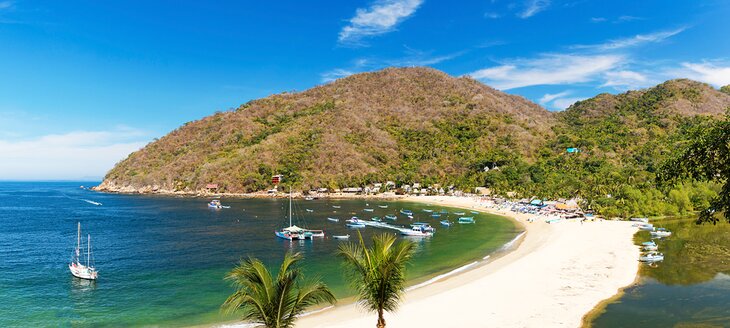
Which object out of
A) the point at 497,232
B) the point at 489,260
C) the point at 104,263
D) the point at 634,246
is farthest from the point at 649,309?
the point at 104,263

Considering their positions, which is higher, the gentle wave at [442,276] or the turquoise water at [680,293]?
the turquoise water at [680,293]

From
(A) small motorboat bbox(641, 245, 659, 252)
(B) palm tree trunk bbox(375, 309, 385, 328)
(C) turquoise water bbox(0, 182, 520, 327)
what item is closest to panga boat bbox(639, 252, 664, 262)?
(A) small motorboat bbox(641, 245, 659, 252)

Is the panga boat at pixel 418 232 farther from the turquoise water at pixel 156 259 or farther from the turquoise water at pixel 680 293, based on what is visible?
the turquoise water at pixel 680 293

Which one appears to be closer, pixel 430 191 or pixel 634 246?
pixel 634 246

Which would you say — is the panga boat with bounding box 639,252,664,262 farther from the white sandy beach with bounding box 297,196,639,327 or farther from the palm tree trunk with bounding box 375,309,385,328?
the palm tree trunk with bounding box 375,309,385,328

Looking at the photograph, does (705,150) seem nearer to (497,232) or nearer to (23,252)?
(497,232)


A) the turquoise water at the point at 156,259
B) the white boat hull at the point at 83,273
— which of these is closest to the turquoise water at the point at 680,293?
the turquoise water at the point at 156,259
